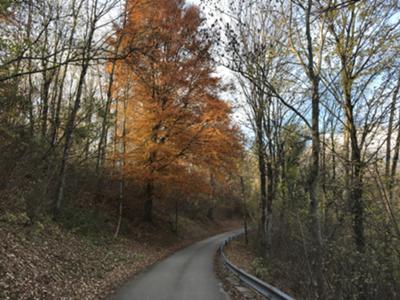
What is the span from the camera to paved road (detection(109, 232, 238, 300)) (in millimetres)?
8062

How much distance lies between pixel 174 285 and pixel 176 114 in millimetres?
9038

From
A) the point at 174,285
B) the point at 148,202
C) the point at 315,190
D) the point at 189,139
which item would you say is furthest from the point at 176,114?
the point at 315,190

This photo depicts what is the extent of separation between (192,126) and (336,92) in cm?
835

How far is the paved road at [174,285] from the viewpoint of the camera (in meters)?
8.06

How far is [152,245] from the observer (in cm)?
1877

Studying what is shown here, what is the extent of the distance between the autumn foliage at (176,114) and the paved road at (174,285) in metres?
5.18

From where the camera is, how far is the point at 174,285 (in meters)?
9.48

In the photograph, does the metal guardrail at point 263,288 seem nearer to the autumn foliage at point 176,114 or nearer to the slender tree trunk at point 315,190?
the slender tree trunk at point 315,190

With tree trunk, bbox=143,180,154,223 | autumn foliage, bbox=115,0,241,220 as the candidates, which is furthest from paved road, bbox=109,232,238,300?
tree trunk, bbox=143,180,154,223

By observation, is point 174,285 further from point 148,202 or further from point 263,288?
point 148,202

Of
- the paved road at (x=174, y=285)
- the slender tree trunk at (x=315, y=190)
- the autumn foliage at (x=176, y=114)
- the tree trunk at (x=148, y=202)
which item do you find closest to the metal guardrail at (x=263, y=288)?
the paved road at (x=174, y=285)

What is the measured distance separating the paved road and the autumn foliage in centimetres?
518

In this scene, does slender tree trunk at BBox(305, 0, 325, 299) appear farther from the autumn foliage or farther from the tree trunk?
the tree trunk

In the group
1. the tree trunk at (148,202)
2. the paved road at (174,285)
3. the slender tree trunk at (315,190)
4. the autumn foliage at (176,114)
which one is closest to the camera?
the slender tree trunk at (315,190)
